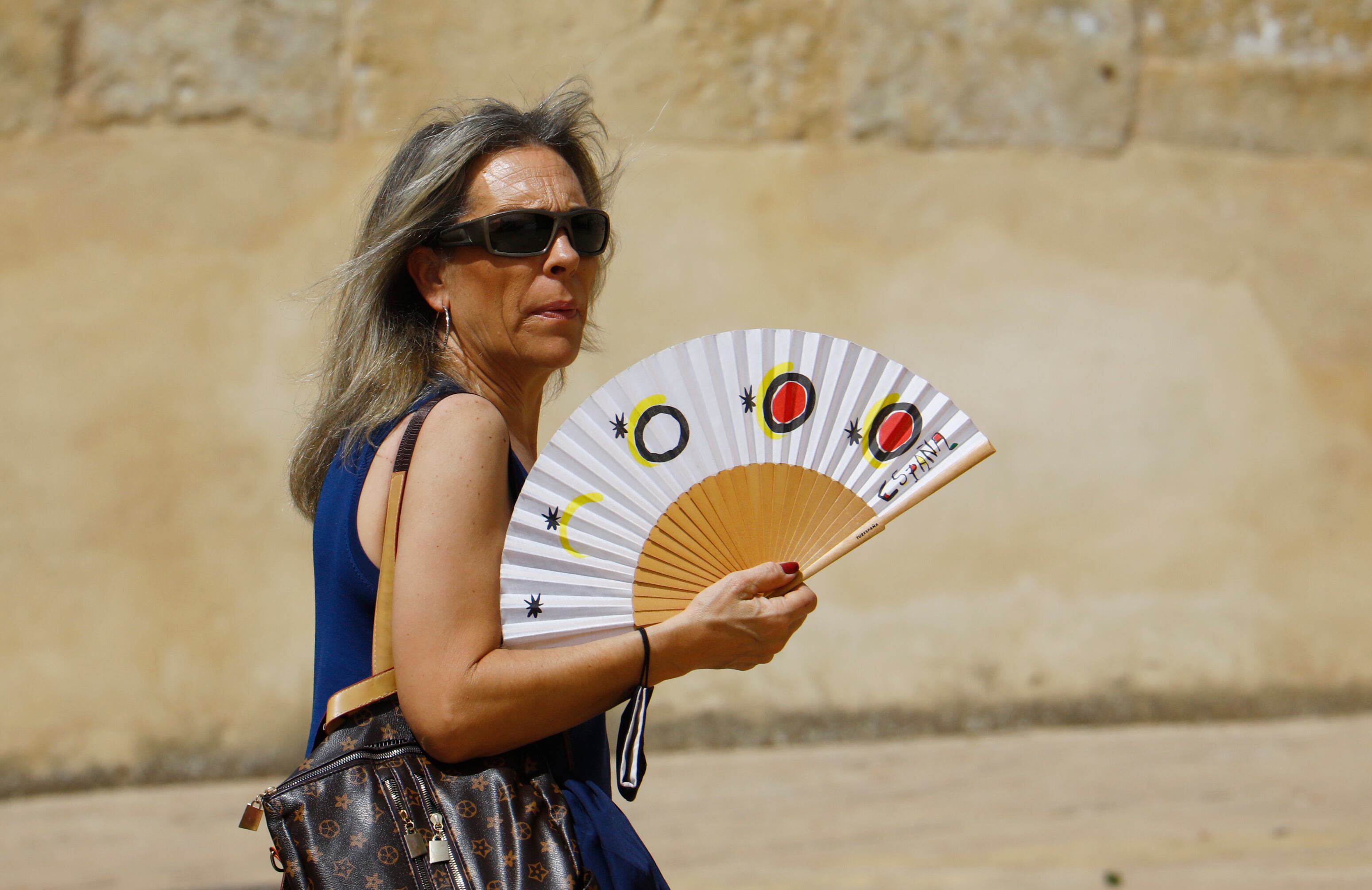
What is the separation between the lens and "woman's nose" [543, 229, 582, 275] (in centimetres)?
170

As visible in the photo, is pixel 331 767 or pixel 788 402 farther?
pixel 788 402

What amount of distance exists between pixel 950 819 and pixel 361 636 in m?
3.47

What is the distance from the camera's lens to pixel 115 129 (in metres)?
5.34

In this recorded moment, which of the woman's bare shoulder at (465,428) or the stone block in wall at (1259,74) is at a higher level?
the stone block in wall at (1259,74)

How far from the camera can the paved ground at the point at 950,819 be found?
4027 millimetres

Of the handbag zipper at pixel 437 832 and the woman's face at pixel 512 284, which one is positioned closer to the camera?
the handbag zipper at pixel 437 832

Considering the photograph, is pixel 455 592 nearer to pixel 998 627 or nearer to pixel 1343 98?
pixel 998 627

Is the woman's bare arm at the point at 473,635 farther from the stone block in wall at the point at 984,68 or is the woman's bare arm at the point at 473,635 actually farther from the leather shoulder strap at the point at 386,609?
the stone block in wall at the point at 984,68

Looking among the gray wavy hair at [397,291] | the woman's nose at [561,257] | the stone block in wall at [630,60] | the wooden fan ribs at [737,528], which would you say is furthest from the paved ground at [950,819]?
the stone block in wall at [630,60]

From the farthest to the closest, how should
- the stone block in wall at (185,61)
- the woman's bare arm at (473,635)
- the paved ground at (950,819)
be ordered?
the stone block in wall at (185,61) → the paved ground at (950,819) → the woman's bare arm at (473,635)

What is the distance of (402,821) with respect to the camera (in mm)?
1437

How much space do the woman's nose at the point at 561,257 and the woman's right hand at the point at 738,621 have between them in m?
0.49

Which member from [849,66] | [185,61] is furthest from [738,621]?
[185,61]

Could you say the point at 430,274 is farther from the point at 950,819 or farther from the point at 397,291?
the point at 950,819
